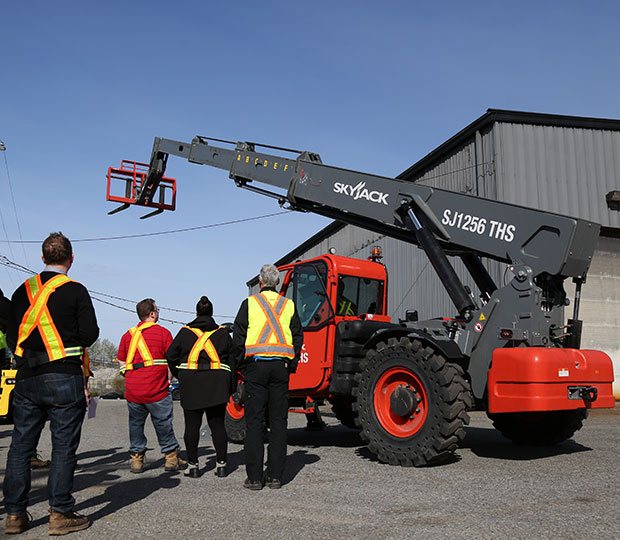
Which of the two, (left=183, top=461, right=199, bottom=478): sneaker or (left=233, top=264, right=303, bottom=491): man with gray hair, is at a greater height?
(left=233, top=264, right=303, bottom=491): man with gray hair

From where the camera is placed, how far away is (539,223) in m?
7.28

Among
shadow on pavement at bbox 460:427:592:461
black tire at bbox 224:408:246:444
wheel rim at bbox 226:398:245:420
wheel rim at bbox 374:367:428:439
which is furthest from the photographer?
wheel rim at bbox 226:398:245:420

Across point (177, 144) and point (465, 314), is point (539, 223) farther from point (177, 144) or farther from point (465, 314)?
point (177, 144)

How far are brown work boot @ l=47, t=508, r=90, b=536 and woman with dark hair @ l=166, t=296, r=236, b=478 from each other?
81.5 inches

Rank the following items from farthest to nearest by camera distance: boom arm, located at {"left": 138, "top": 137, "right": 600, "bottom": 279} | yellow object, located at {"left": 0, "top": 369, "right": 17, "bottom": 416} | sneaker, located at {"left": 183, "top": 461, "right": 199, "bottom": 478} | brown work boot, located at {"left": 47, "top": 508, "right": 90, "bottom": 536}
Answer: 1. yellow object, located at {"left": 0, "top": 369, "right": 17, "bottom": 416}
2. boom arm, located at {"left": 138, "top": 137, "right": 600, "bottom": 279}
3. sneaker, located at {"left": 183, "top": 461, "right": 199, "bottom": 478}
4. brown work boot, located at {"left": 47, "top": 508, "right": 90, "bottom": 536}

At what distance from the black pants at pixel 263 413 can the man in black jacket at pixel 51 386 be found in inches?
63.9

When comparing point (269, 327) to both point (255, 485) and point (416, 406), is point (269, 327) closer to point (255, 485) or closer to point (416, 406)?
point (255, 485)

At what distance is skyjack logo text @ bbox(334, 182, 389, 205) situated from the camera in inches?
345

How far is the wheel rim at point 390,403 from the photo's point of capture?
22.9ft

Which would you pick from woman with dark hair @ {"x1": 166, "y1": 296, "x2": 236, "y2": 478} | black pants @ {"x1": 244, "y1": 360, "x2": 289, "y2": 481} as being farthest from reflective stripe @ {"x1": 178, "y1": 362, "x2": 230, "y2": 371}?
black pants @ {"x1": 244, "y1": 360, "x2": 289, "y2": 481}

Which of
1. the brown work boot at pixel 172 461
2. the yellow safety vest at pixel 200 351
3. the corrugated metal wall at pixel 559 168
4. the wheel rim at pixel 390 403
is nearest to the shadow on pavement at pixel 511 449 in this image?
the wheel rim at pixel 390 403

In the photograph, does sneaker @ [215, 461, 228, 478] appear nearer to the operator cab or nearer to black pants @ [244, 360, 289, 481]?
black pants @ [244, 360, 289, 481]

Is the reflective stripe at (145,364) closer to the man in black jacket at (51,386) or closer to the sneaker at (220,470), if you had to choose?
the sneaker at (220,470)

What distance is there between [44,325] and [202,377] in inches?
92.7
